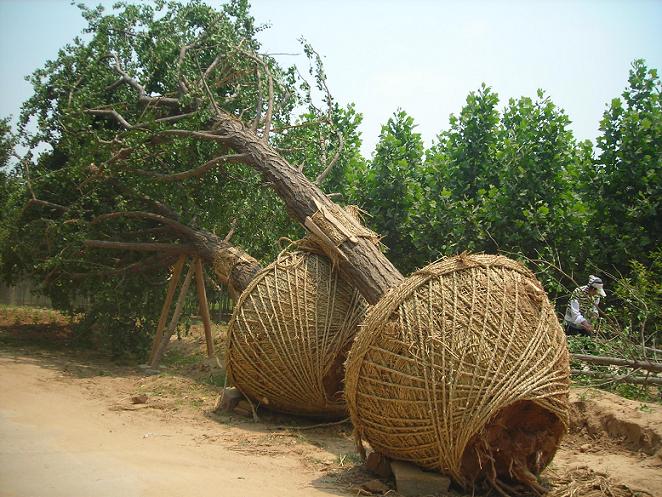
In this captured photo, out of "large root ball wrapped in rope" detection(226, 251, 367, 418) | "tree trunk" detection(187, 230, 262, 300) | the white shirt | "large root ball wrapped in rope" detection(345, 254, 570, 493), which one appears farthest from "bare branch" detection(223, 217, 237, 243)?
"large root ball wrapped in rope" detection(345, 254, 570, 493)

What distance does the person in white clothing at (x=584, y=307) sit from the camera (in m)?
6.79

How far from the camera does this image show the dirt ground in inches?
167

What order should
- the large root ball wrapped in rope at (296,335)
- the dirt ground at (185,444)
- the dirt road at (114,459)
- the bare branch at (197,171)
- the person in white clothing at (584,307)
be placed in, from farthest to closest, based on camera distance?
the bare branch at (197,171) → the person in white clothing at (584,307) → the large root ball wrapped in rope at (296,335) → the dirt ground at (185,444) → the dirt road at (114,459)

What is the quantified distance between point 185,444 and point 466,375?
2607mm

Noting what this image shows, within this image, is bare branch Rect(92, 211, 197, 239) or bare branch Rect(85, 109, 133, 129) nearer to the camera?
bare branch Rect(85, 109, 133, 129)

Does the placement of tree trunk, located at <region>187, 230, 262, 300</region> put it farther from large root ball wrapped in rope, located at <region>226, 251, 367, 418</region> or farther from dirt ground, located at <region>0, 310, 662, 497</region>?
large root ball wrapped in rope, located at <region>226, 251, 367, 418</region>

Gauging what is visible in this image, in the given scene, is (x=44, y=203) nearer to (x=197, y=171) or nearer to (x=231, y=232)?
(x=197, y=171)

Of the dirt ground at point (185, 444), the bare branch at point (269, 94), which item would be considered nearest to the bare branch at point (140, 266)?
the dirt ground at point (185, 444)

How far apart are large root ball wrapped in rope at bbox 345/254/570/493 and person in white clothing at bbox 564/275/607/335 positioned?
2302 mm

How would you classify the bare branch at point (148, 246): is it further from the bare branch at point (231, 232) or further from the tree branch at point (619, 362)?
the tree branch at point (619, 362)

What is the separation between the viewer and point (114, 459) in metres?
4.67

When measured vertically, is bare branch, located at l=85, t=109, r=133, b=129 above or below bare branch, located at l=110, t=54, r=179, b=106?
below

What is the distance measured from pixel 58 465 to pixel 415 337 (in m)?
2.48

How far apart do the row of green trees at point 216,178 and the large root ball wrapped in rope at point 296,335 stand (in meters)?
2.43
